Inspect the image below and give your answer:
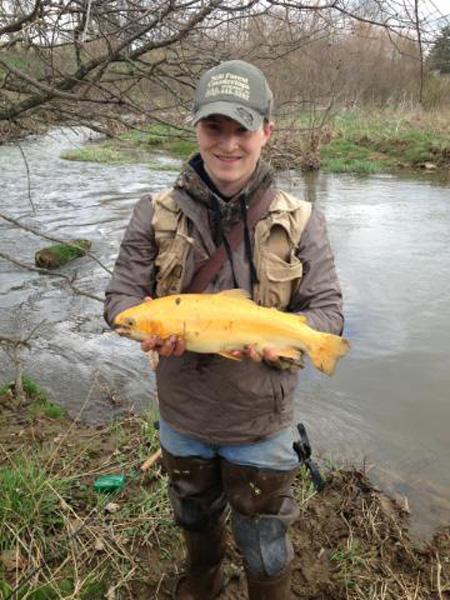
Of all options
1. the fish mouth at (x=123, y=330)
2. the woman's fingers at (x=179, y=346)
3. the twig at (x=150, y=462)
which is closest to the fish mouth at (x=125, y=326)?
the fish mouth at (x=123, y=330)

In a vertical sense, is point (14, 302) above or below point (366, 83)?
below

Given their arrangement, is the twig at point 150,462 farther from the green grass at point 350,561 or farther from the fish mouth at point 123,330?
the fish mouth at point 123,330

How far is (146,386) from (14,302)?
3.57 meters

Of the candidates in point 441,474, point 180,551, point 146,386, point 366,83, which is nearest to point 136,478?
→ point 180,551

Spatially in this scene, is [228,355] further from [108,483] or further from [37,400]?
[37,400]

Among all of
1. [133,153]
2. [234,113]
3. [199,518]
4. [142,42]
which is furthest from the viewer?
[133,153]

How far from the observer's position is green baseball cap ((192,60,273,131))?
254 centimetres

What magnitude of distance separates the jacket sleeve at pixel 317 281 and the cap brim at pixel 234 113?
1.60ft

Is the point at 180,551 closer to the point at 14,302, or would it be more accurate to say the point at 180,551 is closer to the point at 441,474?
the point at 441,474

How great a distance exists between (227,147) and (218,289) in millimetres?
634

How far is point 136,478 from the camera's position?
14.0 ft

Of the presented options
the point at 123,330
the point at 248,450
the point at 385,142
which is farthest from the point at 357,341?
the point at 385,142

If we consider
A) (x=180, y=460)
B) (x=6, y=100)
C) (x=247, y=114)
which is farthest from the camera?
(x=6, y=100)

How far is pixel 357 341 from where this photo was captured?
7.94m
